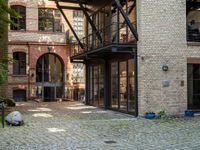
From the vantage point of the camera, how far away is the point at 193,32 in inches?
663

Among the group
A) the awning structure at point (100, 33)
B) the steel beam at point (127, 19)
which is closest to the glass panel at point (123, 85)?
the awning structure at point (100, 33)

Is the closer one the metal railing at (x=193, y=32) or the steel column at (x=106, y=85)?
the metal railing at (x=193, y=32)

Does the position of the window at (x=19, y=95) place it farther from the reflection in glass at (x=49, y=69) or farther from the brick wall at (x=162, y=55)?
the brick wall at (x=162, y=55)

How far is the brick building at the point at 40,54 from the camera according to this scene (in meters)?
27.7

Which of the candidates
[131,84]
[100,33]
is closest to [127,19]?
[131,84]

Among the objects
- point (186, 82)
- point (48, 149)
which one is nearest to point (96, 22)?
point (186, 82)

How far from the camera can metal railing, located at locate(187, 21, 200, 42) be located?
16750 millimetres

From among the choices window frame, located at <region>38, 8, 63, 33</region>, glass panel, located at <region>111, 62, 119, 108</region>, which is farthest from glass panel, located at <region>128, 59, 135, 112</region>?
window frame, located at <region>38, 8, 63, 33</region>

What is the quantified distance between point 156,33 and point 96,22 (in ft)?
19.5

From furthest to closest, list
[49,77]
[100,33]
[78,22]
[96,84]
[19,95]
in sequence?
[78,22] → [49,77] → [19,95] → [96,84] → [100,33]

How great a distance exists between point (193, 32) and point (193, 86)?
8.14 ft

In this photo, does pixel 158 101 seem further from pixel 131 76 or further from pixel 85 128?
pixel 85 128

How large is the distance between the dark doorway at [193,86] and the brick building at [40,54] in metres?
13.0

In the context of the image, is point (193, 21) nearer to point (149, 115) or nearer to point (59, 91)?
point (149, 115)
